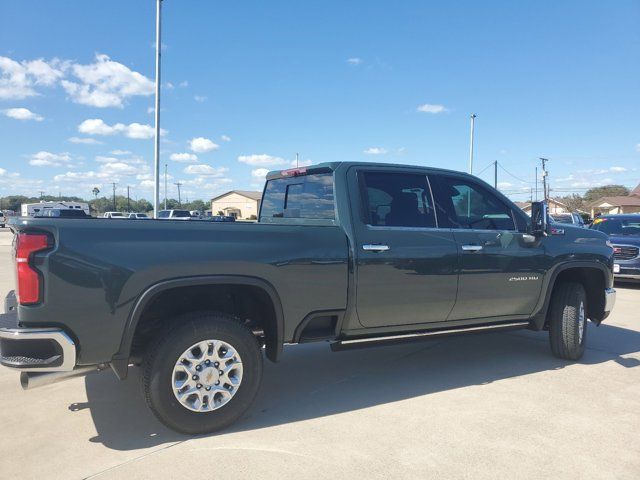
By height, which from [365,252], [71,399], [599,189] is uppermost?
[599,189]

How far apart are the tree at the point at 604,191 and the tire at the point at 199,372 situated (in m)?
98.8

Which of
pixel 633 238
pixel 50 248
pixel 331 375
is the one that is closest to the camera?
pixel 50 248

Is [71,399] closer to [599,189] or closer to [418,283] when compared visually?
[418,283]

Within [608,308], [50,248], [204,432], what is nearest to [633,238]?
[608,308]

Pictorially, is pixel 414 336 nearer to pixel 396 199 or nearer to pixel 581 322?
pixel 396 199

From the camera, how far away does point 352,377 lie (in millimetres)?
4785

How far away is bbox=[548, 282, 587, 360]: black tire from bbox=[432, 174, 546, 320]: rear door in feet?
1.36

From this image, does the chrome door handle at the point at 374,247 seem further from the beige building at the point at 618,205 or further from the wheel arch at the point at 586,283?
the beige building at the point at 618,205

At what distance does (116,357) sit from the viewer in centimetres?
322

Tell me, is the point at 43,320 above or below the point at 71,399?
above

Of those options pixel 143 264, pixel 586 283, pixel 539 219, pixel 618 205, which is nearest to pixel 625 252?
pixel 586 283

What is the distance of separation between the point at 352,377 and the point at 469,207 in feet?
6.43

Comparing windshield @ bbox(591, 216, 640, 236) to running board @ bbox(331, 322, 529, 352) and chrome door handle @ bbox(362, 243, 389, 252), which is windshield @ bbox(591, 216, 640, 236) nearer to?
running board @ bbox(331, 322, 529, 352)

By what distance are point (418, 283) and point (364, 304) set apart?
545 mm
